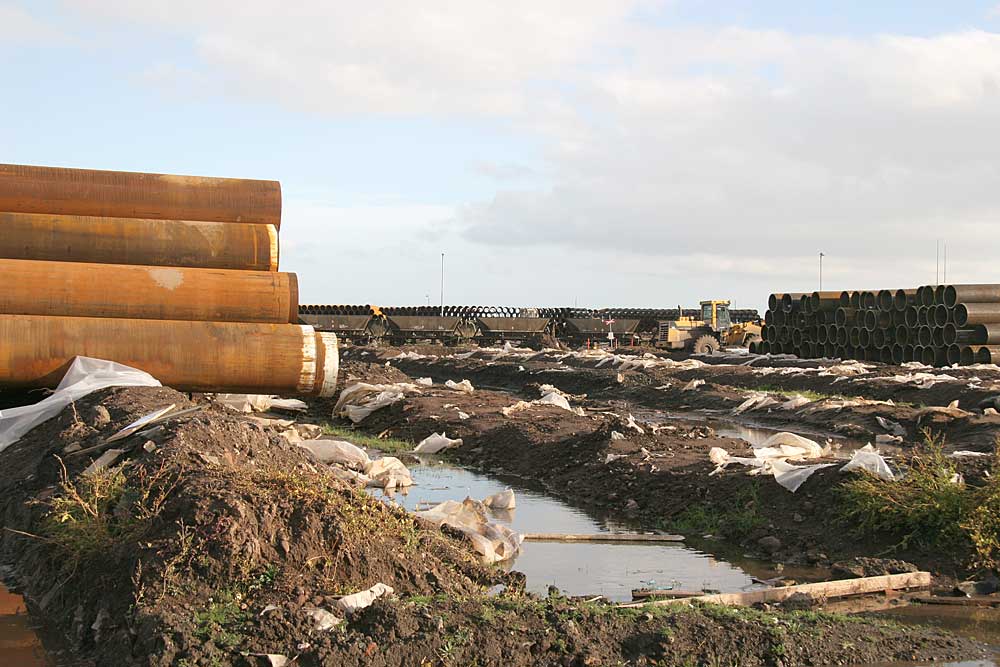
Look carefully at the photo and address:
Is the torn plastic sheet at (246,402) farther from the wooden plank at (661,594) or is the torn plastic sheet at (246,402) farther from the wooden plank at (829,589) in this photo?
the wooden plank at (829,589)

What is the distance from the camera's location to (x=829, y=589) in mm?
6801

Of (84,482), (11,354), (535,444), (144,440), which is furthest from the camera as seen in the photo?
(535,444)

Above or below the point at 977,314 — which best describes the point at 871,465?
below

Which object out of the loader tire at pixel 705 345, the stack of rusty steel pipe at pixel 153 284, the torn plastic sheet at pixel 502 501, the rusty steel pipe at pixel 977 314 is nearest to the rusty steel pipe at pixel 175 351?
the stack of rusty steel pipe at pixel 153 284

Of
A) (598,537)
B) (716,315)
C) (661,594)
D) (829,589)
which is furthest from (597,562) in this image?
(716,315)

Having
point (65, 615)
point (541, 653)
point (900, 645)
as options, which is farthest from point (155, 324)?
point (900, 645)

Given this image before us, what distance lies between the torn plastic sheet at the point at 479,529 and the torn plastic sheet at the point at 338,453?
81.9 inches

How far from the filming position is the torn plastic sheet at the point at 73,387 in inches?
372

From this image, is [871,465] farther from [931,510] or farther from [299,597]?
[299,597]

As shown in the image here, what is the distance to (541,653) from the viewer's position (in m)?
5.23

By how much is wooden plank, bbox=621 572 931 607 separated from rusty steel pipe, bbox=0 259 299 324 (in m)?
6.06

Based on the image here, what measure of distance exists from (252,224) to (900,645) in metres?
8.59

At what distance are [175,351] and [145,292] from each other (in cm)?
74

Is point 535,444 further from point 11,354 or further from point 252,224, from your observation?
point 11,354
